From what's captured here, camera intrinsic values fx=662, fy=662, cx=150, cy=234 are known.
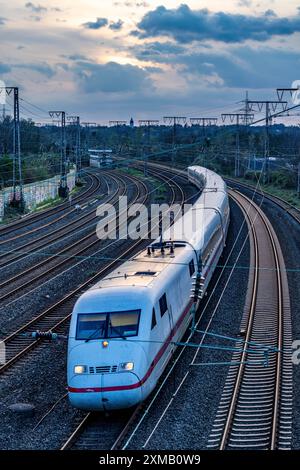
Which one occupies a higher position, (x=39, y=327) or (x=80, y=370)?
(x=80, y=370)

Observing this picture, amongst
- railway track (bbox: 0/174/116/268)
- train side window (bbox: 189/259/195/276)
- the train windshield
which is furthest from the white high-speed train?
railway track (bbox: 0/174/116/268)

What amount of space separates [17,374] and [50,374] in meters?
0.88

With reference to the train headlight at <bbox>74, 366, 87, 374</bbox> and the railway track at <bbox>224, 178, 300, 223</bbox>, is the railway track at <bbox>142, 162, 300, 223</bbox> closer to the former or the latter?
the railway track at <bbox>224, 178, 300, 223</bbox>

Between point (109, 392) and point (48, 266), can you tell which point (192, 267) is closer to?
point (109, 392)

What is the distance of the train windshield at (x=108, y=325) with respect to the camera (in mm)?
15193

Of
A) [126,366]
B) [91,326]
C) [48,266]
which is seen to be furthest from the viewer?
[48,266]

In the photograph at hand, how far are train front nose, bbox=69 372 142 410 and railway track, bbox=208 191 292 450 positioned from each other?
1919 millimetres

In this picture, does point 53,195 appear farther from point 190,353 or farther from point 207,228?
point 190,353

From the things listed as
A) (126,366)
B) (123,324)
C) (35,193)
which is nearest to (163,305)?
(123,324)

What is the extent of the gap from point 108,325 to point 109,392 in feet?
5.56

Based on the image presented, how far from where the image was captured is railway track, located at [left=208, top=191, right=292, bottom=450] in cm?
1372

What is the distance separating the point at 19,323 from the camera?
2173 centimetres

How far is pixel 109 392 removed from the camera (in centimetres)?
1424

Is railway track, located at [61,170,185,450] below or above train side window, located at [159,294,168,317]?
below
